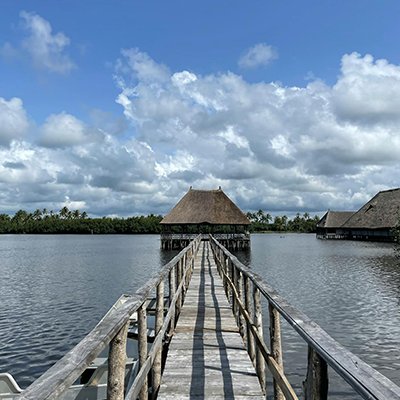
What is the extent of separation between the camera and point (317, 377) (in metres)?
1.91

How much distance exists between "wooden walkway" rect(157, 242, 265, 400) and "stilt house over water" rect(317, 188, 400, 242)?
48994 mm

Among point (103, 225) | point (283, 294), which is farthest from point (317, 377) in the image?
point (103, 225)

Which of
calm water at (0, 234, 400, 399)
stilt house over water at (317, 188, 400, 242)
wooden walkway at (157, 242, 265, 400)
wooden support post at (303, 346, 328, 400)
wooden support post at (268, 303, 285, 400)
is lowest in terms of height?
calm water at (0, 234, 400, 399)

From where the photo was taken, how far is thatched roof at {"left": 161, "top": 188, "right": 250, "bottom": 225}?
144 ft

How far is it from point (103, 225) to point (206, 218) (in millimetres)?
89563

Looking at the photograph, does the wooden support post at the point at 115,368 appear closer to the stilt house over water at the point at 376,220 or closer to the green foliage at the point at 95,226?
the stilt house over water at the point at 376,220

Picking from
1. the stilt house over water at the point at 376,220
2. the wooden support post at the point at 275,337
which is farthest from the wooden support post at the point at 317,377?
the stilt house over water at the point at 376,220

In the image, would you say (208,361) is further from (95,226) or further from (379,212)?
(95,226)

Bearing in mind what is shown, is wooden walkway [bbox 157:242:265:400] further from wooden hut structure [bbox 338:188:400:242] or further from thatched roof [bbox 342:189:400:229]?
thatched roof [bbox 342:189:400:229]

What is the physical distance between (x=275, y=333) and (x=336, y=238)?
71273mm

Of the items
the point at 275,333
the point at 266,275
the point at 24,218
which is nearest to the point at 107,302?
the point at 266,275

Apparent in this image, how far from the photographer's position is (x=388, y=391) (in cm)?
131

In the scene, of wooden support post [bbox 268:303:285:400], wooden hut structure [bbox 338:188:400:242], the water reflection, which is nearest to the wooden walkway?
wooden support post [bbox 268:303:285:400]

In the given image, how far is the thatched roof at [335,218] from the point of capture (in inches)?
2953
